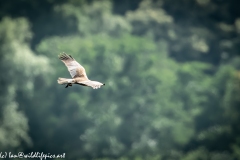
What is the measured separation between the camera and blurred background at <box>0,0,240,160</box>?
55250mm

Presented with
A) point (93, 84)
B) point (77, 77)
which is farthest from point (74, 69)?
point (93, 84)

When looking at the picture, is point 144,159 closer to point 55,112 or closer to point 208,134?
point 208,134

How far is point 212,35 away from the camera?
7781cm

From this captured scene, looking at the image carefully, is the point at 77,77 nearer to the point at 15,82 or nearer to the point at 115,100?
the point at 15,82

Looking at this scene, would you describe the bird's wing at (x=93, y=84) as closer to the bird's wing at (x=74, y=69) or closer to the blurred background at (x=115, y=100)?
the bird's wing at (x=74, y=69)

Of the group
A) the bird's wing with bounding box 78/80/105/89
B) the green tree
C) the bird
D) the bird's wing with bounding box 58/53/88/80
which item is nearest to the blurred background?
the green tree

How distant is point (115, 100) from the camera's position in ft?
201

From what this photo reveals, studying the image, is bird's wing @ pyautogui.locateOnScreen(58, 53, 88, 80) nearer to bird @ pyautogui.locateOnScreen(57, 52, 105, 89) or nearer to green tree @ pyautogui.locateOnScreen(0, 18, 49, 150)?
bird @ pyautogui.locateOnScreen(57, 52, 105, 89)

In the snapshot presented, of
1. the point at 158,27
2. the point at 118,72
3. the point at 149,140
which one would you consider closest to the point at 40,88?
the point at 118,72

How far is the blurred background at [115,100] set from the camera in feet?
181

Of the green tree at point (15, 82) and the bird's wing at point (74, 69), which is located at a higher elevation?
the green tree at point (15, 82)

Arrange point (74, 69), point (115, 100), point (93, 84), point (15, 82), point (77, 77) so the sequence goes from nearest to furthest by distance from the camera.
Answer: point (93, 84)
point (77, 77)
point (74, 69)
point (15, 82)
point (115, 100)

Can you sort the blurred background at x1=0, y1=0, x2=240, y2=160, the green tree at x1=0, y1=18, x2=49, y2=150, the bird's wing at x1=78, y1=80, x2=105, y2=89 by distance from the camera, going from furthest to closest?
the blurred background at x1=0, y1=0, x2=240, y2=160 → the green tree at x1=0, y1=18, x2=49, y2=150 → the bird's wing at x1=78, y1=80, x2=105, y2=89

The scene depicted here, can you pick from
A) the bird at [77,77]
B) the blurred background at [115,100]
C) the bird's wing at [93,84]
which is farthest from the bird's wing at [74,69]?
the blurred background at [115,100]
